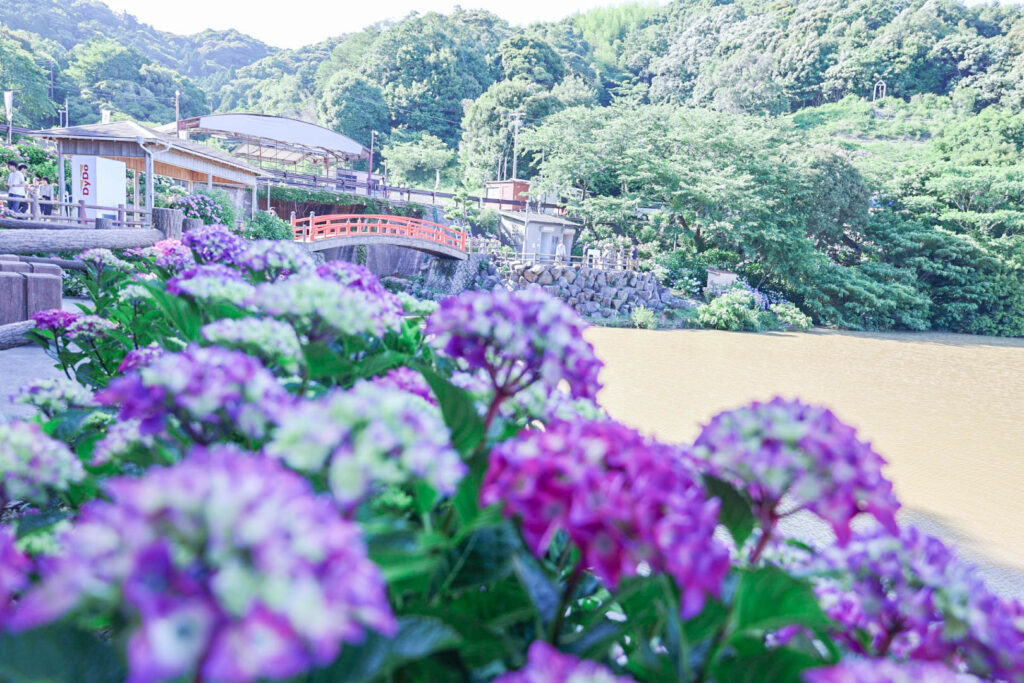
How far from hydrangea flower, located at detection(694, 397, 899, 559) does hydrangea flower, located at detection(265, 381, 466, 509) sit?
316 millimetres

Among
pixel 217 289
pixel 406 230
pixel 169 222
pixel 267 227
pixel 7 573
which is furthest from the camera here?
pixel 406 230

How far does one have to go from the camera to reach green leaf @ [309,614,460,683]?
515mm

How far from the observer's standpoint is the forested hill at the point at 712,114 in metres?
21.6

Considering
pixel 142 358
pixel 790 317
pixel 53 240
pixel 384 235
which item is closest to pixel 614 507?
pixel 142 358

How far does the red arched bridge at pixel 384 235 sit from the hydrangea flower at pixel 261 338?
14.6 m

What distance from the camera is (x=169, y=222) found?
18.5 feet

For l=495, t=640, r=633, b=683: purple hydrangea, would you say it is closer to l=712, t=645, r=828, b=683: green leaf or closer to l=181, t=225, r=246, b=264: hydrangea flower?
l=712, t=645, r=828, b=683: green leaf

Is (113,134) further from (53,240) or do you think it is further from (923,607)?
(923,607)

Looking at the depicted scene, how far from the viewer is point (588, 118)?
23391 millimetres

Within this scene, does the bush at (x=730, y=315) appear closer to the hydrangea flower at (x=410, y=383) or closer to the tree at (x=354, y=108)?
the hydrangea flower at (x=410, y=383)

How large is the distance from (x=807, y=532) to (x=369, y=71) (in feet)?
143

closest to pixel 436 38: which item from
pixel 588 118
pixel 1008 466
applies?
pixel 588 118

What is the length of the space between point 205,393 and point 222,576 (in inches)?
12.8

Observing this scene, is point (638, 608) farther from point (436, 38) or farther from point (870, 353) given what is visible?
point (436, 38)
